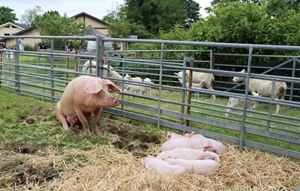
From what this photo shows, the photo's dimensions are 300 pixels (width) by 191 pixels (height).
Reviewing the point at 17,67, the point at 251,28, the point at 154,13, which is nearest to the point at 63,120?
the point at 17,67

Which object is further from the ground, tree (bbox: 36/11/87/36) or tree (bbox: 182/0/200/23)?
tree (bbox: 182/0/200/23)

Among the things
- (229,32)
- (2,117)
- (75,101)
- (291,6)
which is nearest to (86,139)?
(75,101)

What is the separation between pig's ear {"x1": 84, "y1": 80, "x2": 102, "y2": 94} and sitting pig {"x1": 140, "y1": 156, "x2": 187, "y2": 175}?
137 centimetres

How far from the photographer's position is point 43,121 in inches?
220

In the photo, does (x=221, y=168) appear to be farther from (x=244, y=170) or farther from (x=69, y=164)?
(x=69, y=164)

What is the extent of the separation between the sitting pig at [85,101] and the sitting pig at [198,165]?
147 cm

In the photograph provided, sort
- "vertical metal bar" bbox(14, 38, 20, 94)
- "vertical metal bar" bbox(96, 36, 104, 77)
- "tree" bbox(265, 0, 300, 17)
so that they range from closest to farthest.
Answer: "tree" bbox(265, 0, 300, 17)
"vertical metal bar" bbox(96, 36, 104, 77)
"vertical metal bar" bbox(14, 38, 20, 94)

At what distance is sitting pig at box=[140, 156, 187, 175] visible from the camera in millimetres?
3465

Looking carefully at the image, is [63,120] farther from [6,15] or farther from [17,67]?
[6,15]

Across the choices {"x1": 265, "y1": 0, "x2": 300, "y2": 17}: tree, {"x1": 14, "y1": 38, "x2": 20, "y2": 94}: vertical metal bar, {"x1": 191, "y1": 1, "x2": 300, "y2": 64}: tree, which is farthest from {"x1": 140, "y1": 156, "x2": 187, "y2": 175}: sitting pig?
{"x1": 191, "y1": 1, "x2": 300, "y2": 64}: tree

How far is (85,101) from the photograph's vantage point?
482 cm

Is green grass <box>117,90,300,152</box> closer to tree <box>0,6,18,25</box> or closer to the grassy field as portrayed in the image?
the grassy field

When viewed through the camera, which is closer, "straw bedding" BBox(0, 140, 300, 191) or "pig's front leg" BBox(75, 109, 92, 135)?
"straw bedding" BBox(0, 140, 300, 191)

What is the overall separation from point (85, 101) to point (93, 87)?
11.1 inches
